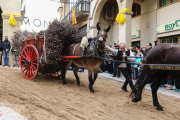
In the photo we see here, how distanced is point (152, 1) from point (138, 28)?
2.21 metres

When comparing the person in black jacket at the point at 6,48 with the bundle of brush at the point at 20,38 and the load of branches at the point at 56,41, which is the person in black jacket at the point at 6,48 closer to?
the bundle of brush at the point at 20,38

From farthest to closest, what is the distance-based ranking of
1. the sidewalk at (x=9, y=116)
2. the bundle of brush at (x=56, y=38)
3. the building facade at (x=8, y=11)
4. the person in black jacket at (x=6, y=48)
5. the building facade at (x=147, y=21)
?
the building facade at (x=8, y=11)
the person in black jacket at (x=6, y=48)
the building facade at (x=147, y=21)
the bundle of brush at (x=56, y=38)
the sidewalk at (x=9, y=116)

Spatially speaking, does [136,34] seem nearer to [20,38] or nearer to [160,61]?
[20,38]

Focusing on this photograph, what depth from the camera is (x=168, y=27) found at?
9.77m

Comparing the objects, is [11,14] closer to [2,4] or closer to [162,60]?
[2,4]

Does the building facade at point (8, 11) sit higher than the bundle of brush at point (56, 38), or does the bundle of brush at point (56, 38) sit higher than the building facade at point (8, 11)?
the building facade at point (8, 11)

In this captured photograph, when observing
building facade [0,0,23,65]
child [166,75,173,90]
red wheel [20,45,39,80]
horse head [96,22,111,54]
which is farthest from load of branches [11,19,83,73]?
building facade [0,0,23,65]

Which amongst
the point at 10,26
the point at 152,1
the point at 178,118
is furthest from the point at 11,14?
the point at 178,118

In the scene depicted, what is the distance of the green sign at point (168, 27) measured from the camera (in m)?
9.19

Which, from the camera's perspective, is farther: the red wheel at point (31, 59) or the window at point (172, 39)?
the window at point (172, 39)

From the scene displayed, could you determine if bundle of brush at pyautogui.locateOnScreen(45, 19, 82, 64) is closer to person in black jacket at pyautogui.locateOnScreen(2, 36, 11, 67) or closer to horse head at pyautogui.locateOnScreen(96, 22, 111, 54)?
horse head at pyautogui.locateOnScreen(96, 22, 111, 54)

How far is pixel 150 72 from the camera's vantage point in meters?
3.70

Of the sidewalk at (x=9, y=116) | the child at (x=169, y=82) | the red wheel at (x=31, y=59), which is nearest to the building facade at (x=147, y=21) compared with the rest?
the child at (x=169, y=82)

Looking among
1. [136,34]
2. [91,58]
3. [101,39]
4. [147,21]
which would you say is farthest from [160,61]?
[136,34]
